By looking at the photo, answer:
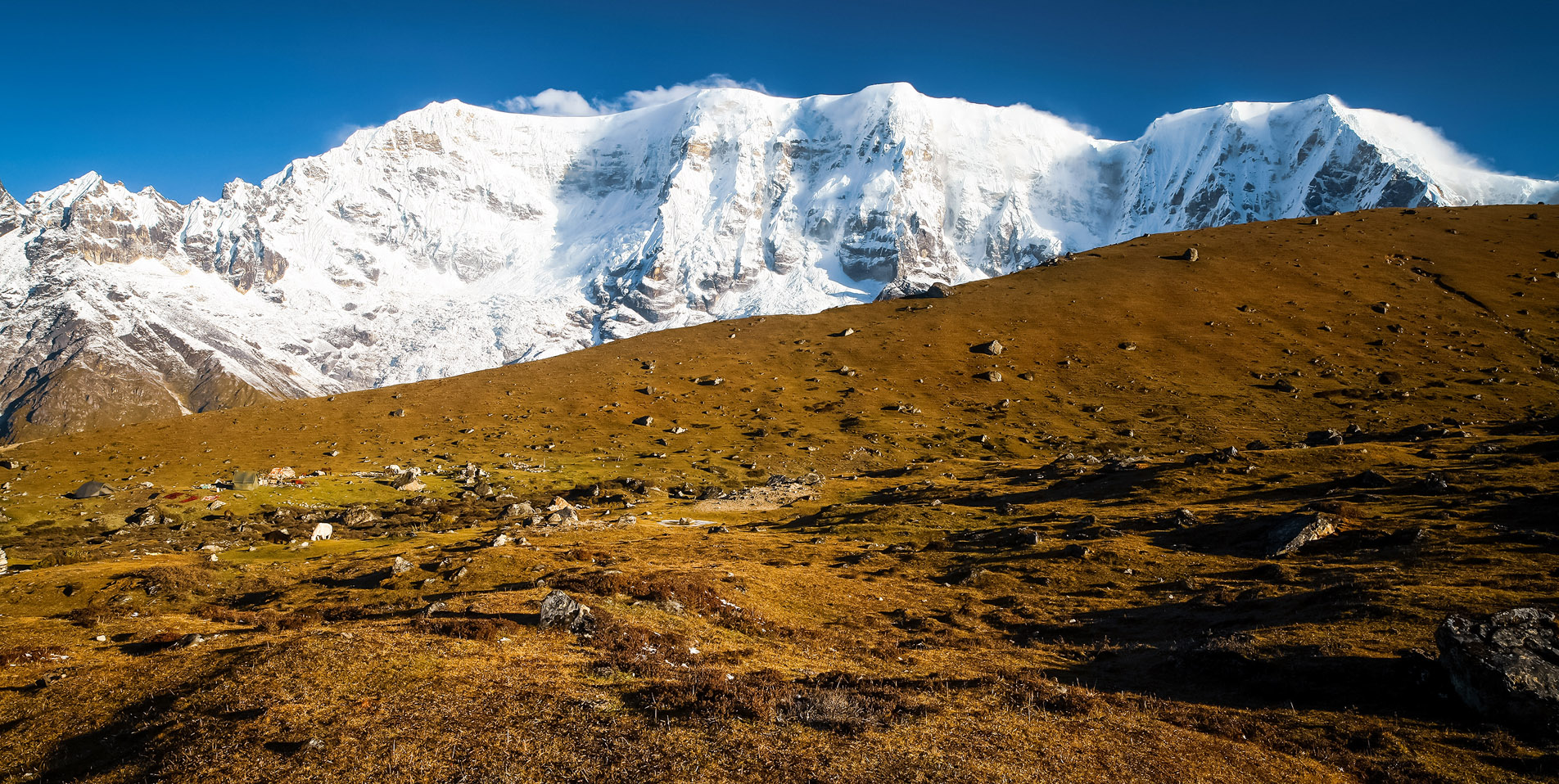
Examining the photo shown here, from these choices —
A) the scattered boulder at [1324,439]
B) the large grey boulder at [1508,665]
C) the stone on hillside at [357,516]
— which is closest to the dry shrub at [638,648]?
the large grey boulder at [1508,665]

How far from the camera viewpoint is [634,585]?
27.8m

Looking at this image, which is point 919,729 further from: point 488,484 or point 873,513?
point 488,484

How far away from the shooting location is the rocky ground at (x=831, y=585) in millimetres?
14984

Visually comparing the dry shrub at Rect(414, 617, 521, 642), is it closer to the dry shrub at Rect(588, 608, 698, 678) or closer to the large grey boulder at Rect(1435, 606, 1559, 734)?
the dry shrub at Rect(588, 608, 698, 678)

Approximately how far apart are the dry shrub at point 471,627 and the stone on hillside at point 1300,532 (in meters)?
36.7

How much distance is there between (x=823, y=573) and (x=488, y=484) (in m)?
42.8

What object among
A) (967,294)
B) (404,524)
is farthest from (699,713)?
(967,294)

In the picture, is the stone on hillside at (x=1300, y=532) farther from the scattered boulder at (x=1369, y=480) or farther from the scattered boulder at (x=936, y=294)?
the scattered boulder at (x=936, y=294)

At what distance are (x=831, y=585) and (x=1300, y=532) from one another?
24.7 m

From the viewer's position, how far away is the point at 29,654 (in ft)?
61.3

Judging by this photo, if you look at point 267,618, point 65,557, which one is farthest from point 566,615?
point 65,557

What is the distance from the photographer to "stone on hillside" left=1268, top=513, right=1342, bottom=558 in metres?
34.5

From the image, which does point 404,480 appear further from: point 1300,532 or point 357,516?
point 1300,532

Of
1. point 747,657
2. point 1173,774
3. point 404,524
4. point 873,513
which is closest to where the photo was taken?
point 1173,774
